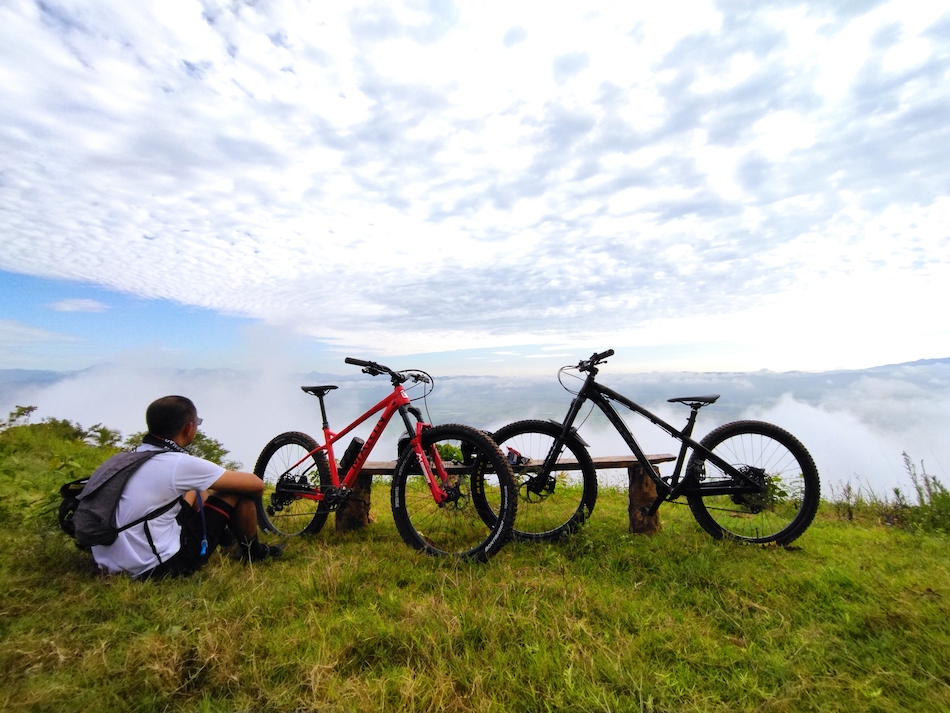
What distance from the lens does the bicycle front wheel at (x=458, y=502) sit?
489cm

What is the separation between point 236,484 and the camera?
14.8 feet

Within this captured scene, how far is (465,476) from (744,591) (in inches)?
105

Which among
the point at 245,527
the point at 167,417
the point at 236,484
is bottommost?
A: the point at 245,527

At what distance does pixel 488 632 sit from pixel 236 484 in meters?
2.53

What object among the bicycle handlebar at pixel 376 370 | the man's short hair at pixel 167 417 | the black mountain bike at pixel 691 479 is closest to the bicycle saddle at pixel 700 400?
the black mountain bike at pixel 691 479

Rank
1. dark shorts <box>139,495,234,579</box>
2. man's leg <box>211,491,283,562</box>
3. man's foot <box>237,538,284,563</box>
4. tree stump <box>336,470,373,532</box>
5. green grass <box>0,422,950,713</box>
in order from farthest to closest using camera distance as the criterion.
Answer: tree stump <box>336,470,373,532</box>
man's foot <box>237,538,284,563</box>
man's leg <box>211,491,283,562</box>
dark shorts <box>139,495,234,579</box>
green grass <box>0,422,950,713</box>

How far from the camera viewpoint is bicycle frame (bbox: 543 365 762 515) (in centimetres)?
548

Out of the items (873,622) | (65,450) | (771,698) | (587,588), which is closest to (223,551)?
(587,588)

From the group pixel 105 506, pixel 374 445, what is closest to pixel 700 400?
pixel 374 445

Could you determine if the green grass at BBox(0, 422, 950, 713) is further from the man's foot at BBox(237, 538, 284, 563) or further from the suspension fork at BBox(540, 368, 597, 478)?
the suspension fork at BBox(540, 368, 597, 478)

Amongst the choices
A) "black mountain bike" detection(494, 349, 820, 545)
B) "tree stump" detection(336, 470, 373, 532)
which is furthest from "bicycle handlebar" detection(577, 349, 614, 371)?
"tree stump" detection(336, 470, 373, 532)

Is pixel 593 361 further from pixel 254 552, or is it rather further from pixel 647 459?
pixel 254 552

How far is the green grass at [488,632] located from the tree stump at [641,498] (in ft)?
2.53

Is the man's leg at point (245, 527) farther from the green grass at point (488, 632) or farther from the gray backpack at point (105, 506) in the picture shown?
the gray backpack at point (105, 506)
